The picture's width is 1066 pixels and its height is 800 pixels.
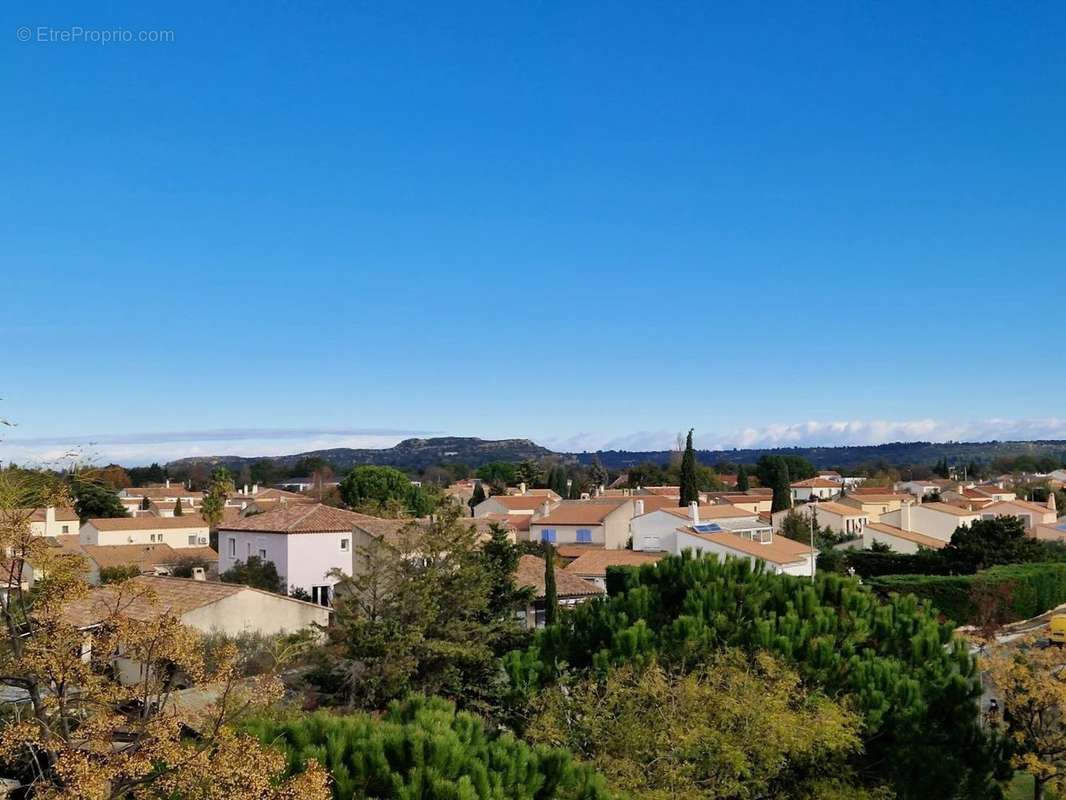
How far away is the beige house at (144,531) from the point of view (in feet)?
227

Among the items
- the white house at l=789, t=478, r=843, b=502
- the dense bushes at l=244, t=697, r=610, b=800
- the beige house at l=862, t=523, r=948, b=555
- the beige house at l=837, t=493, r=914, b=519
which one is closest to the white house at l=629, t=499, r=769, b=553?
the beige house at l=862, t=523, r=948, b=555

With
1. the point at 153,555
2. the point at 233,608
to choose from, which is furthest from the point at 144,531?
the point at 233,608

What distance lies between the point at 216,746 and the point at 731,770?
32.3 feet

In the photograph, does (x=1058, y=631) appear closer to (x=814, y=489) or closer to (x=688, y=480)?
(x=688, y=480)

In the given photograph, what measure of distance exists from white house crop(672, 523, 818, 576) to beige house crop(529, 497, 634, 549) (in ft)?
30.8

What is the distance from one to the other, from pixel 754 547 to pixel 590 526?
1616 centimetres

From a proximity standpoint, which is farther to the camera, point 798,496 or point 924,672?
point 798,496

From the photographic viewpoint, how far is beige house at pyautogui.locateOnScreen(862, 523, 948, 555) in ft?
198

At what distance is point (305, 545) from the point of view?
42.8 meters

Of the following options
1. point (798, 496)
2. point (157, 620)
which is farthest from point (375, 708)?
point (798, 496)

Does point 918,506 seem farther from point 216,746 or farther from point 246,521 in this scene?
point 216,746

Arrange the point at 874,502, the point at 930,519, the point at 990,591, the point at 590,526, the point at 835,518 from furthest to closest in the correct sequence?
1. the point at 874,502
2. the point at 835,518
3. the point at 930,519
4. the point at 590,526
5. the point at 990,591

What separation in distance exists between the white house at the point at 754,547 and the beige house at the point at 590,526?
9.38m

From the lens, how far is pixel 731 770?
593 inches
